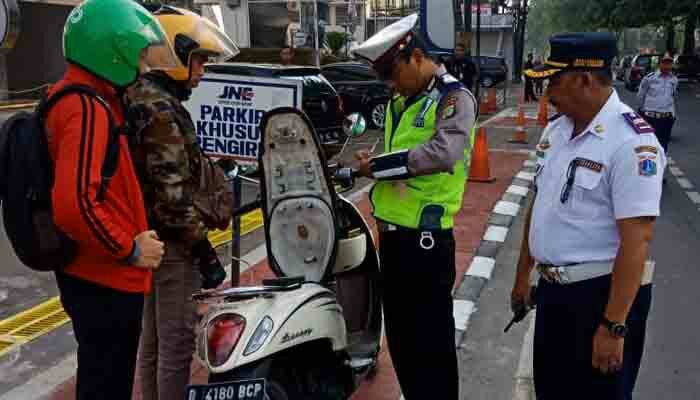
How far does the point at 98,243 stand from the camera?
6.96 ft

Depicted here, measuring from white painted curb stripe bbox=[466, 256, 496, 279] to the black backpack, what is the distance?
4042 millimetres

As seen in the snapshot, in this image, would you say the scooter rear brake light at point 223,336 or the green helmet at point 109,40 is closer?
the green helmet at point 109,40

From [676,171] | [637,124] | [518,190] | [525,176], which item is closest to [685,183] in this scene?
[676,171]

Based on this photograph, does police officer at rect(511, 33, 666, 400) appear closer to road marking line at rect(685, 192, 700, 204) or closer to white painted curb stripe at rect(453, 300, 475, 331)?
white painted curb stripe at rect(453, 300, 475, 331)

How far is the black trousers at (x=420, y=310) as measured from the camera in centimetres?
303

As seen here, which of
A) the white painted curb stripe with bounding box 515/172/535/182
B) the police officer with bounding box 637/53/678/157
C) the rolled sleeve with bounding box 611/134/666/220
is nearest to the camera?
the rolled sleeve with bounding box 611/134/666/220

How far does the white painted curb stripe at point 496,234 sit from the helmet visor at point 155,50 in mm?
4891

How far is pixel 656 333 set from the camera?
4.59m

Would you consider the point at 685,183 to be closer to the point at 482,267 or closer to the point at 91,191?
the point at 482,267

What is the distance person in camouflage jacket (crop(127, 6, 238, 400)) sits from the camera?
8.48 feet

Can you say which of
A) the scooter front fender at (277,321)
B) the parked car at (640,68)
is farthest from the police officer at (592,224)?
the parked car at (640,68)

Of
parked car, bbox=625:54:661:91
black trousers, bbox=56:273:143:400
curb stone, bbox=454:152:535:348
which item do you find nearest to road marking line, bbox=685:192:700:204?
curb stone, bbox=454:152:535:348

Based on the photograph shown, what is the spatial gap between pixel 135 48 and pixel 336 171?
121 cm

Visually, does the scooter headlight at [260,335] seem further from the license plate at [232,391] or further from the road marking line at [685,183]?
the road marking line at [685,183]
